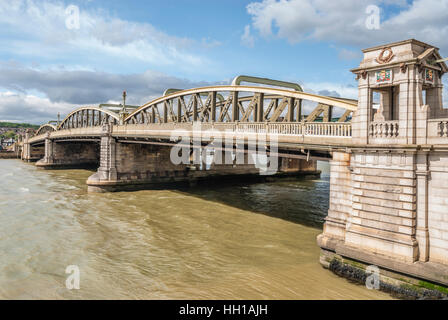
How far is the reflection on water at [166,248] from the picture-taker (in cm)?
1131

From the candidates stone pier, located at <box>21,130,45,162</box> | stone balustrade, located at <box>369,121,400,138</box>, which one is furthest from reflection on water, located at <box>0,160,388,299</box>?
stone pier, located at <box>21,130,45,162</box>

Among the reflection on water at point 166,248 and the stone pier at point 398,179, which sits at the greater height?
the stone pier at point 398,179

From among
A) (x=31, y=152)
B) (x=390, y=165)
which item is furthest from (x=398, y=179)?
(x=31, y=152)

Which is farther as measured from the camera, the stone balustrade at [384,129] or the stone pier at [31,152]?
the stone pier at [31,152]

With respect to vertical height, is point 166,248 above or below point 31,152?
below

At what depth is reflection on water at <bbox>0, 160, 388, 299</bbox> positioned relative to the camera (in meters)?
11.3

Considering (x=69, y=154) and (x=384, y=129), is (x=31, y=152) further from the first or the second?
(x=384, y=129)

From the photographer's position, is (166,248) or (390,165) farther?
(166,248)

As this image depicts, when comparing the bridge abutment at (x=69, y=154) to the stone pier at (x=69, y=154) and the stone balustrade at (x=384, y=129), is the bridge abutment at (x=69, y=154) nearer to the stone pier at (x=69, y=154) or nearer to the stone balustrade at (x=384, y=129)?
the stone pier at (x=69, y=154)

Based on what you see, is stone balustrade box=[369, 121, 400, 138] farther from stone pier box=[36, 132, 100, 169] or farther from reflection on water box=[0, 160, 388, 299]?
stone pier box=[36, 132, 100, 169]

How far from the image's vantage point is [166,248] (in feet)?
52.1

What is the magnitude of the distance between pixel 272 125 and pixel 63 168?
5514cm

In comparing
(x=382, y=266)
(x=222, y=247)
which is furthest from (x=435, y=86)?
(x=222, y=247)

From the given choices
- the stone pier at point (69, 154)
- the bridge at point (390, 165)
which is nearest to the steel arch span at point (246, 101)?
the bridge at point (390, 165)
